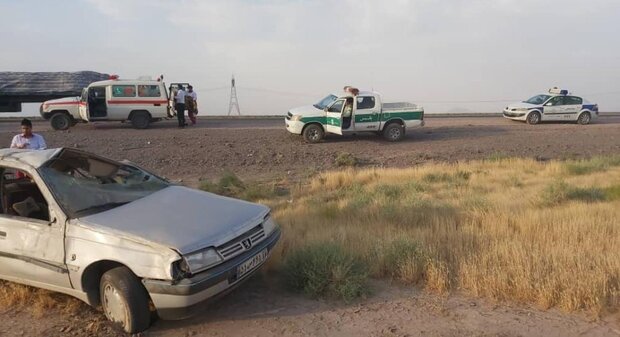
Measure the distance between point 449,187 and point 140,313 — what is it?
28.9 feet

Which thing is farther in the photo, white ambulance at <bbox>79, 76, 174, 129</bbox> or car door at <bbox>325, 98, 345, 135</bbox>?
white ambulance at <bbox>79, 76, 174, 129</bbox>

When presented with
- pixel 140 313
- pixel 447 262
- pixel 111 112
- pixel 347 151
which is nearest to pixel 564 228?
pixel 447 262

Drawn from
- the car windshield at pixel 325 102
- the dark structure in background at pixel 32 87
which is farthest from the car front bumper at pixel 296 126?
the dark structure in background at pixel 32 87

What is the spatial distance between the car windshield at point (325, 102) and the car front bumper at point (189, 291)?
14936mm

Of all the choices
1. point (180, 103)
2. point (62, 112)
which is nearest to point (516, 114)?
point (180, 103)

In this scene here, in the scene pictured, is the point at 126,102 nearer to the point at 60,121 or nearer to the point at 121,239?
the point at 60,121

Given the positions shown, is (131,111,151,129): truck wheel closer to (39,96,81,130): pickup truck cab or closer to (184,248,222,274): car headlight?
(39,96,81,130): pickup truck cab

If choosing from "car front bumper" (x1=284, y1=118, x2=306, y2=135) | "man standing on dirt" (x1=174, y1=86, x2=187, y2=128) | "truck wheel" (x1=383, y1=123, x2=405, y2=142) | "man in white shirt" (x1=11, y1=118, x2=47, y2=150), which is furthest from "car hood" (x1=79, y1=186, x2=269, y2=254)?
"man standing on dirt" (x1=174, y1=86, x2=187, y2=128)

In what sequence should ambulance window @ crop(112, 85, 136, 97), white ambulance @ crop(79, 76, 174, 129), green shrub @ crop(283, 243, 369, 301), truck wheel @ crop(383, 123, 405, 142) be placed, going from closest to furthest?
green shrub @ crop(283, 243, 369, 301)
truck wheel @ crop(383, 123, 405, 142)
white ambulance @ crop(79, 76, 174, 129)
ambulance window @ crop(112, 85, 136, 97)

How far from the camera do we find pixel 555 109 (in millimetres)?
25500

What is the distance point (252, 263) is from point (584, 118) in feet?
87.3

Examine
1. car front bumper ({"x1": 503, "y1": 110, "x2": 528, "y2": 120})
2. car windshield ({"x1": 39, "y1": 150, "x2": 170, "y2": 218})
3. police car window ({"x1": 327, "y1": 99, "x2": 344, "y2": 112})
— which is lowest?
car windshield ({"x1": 39, "y1": 150, "x2": 170, "y2": 218})

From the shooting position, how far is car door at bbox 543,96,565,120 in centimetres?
2547

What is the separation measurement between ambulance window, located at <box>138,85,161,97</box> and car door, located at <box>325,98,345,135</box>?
24.1 ft
